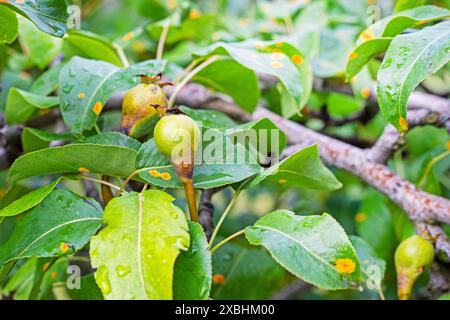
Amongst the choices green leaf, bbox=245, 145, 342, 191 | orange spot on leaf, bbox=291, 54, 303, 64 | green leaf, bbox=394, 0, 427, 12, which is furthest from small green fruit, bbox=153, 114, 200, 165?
green leaf, bbox=394, 0, 427, 12

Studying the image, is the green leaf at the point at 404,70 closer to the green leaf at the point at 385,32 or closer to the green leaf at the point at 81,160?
the green leaf at the point at 385,32

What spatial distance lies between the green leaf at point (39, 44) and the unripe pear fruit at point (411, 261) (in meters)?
0.70

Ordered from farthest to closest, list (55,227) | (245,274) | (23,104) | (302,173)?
(245,274) < (23,104) < (302,173) < (55,227)

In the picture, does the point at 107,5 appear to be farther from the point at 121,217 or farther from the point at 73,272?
the point at 121,217

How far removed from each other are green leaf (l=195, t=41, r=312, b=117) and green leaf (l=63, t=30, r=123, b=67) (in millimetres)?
162

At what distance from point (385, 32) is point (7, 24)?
0.46 m

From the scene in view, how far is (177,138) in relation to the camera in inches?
21.3

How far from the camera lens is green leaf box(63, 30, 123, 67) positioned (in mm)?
828

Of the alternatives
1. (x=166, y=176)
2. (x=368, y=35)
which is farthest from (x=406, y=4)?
(x=166, y=176)

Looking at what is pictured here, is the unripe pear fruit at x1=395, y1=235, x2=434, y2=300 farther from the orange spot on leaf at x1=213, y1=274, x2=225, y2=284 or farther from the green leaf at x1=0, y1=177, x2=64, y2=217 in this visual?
the green leaf at x1=0, y1=177, x2=64, y2=217

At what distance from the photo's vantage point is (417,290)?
958 mm

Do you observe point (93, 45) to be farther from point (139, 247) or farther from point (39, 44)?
point (139, 247)

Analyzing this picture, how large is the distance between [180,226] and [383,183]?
1.28 feet
